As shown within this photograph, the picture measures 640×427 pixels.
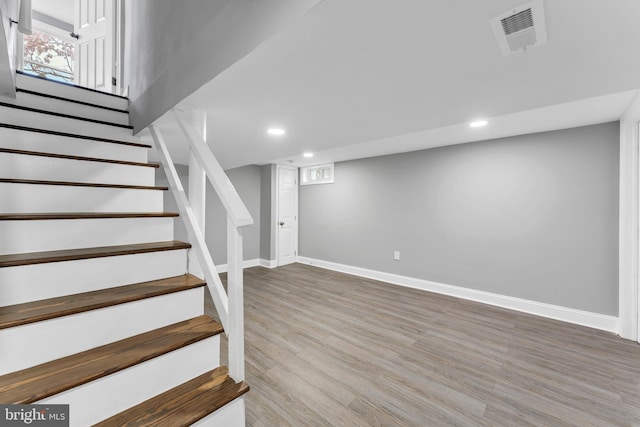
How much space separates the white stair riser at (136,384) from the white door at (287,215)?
410cm

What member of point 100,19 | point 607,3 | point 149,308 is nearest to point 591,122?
point 607,3

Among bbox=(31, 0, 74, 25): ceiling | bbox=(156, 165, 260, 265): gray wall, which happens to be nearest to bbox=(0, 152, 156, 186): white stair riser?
bbox=(156, 165, 260, 265): gray wall

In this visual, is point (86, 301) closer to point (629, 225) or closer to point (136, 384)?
point (136, 384)

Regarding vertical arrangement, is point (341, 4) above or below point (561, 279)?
above

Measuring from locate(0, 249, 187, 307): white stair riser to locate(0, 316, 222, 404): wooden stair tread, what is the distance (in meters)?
0.32

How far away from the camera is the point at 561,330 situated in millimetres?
2631

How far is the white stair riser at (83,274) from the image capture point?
1082 millimetres

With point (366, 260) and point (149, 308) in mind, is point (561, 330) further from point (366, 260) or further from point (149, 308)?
point (149, 308)

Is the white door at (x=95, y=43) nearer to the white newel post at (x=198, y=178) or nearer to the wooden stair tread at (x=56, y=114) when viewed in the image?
the wooden stair tread at (x=56, y=114)

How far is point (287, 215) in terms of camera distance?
5523mm

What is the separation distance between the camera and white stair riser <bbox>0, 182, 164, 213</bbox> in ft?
4.49

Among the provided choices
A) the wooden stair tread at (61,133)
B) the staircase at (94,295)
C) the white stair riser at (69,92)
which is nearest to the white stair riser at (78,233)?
the staircase at (94,295)

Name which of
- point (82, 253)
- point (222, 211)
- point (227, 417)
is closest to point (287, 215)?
point (222, 211)

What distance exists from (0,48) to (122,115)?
114 centimetres
